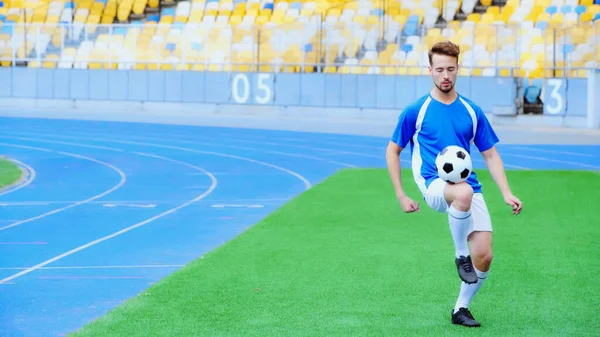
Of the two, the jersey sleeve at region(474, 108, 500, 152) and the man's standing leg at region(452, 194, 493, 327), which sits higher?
the jersey sleeve at region(474, 108, 500, 152)

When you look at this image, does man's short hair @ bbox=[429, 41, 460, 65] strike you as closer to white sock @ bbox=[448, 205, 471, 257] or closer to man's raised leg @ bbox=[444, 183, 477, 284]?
man's raised leg @ bbox=[444, 183, 477, 284]

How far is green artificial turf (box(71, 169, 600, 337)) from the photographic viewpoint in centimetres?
686

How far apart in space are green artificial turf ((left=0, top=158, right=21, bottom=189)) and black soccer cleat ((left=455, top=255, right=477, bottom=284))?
1099 cm

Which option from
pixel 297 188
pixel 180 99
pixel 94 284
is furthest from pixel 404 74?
pixel 94 284

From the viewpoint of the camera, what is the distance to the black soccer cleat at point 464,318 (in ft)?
22.2

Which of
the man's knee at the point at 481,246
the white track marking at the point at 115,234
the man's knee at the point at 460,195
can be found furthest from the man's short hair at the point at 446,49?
the white track marking at the point at 115,234

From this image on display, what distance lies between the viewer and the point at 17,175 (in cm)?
1794

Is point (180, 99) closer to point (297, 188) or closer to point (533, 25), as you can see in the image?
point (533, 25)

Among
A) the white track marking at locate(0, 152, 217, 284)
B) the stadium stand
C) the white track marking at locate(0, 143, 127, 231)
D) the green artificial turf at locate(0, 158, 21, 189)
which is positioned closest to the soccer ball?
the white track marking at locate(0, 152, 217, 284)

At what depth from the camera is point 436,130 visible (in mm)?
6492

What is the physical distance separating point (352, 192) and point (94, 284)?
7.38 meters

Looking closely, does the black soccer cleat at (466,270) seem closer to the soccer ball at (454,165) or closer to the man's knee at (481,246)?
the man's knee at (481,246)

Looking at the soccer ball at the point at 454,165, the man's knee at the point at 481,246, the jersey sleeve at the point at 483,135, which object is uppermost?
the jersey sleeve at the point at 483,135

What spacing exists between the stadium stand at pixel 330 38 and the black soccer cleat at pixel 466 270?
22713mm
